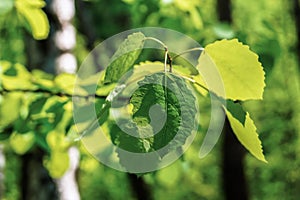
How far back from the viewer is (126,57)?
58 centimetres

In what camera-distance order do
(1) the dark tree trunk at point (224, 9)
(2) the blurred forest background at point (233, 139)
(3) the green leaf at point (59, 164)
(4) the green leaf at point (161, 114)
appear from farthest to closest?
(1) the dark tree trunk at point (224, 9)
(2) the blurred forest background at point (233, 139)
(3) the green leaf at point (59, 164)
(4) the green leaf at point (161, 114)

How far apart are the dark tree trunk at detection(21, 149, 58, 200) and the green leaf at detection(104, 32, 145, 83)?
1.55 meters

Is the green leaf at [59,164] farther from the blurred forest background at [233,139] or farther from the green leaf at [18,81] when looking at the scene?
the blurred forest background at [233,139]

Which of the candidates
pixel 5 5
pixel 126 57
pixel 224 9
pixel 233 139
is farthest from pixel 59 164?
→ pixel 233 139

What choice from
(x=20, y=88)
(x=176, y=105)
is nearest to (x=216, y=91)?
(x=176, y=105)

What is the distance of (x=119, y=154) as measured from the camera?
0.60m

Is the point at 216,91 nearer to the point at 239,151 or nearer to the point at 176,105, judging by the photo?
the point at 176,105

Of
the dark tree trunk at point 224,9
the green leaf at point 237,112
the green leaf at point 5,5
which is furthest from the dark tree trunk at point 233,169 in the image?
the green leaf at point 237,112

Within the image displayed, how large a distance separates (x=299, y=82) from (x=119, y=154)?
7587 millimetres

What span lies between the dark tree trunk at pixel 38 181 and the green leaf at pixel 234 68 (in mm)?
1579

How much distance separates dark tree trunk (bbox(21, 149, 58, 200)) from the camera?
2068mm

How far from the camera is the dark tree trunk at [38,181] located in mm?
2068

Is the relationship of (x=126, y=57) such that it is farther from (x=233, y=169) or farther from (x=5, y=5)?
(x=233, y=169)

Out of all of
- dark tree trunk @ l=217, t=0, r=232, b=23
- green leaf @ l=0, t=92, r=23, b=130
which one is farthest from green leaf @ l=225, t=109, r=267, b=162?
dark tree trunk @ l=217, t=0, r=232, b=23
